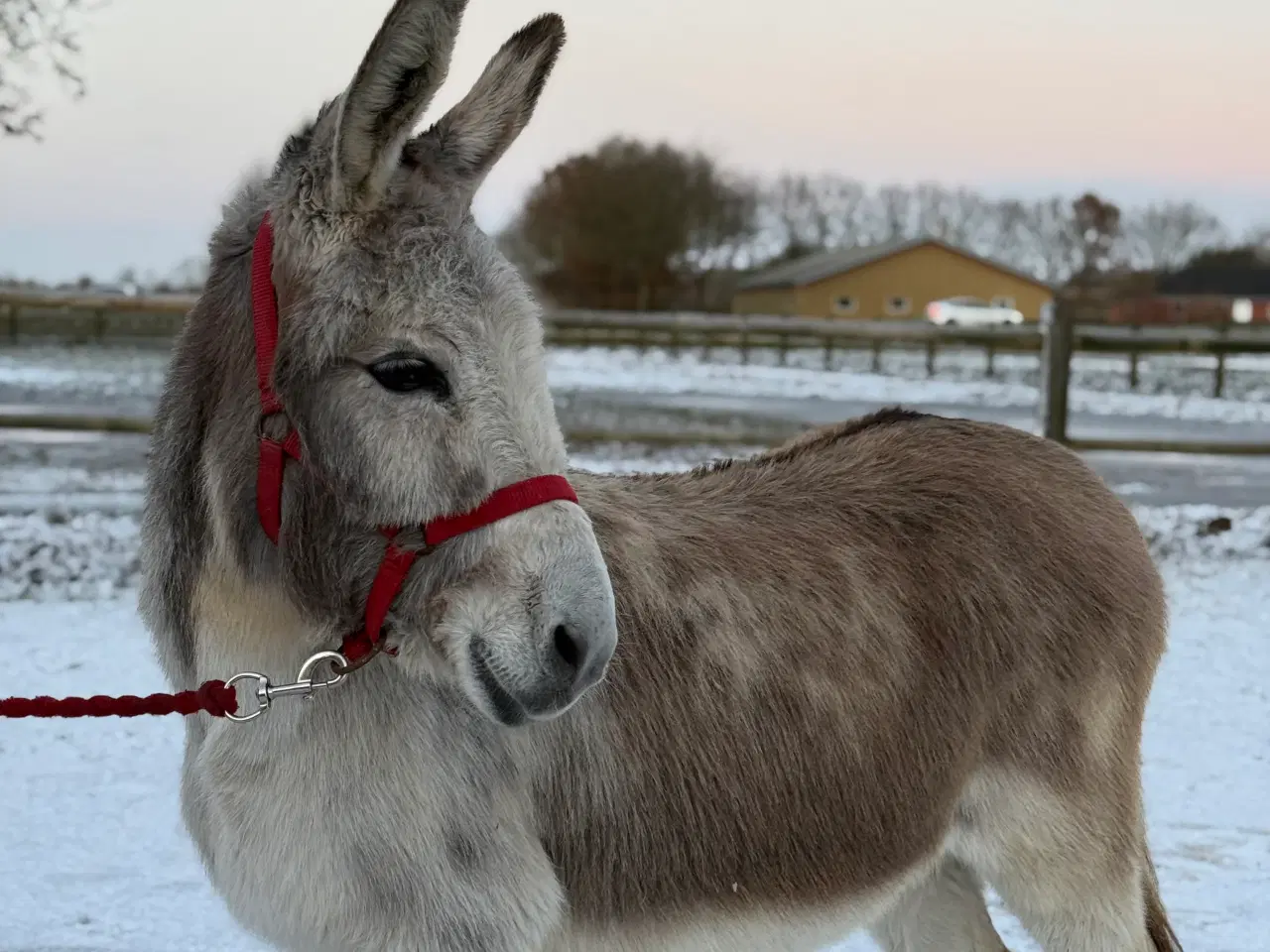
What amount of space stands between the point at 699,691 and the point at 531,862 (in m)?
0.47

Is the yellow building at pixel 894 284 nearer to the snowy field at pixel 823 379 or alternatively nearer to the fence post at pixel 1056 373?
the snowy field at pixel 823 379

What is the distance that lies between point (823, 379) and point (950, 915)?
2066 centimetres

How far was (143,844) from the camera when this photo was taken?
171 inches

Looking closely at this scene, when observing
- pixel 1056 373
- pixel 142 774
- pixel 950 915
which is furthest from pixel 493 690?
pixel 1056 373

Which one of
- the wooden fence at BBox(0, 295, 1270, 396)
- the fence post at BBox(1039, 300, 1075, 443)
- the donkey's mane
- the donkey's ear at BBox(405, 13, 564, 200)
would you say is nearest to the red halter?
the donkey's ear at BBox(405, 13, 564, 200)

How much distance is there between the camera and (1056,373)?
1052cm

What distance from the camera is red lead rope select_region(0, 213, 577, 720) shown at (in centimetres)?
193

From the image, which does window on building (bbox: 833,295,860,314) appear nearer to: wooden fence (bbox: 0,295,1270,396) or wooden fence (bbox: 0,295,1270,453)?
wooden fence (bbox: 0,295,1270,453)

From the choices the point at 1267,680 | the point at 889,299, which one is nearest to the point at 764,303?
the point at 889,299

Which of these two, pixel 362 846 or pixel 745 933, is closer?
pixel 362 846

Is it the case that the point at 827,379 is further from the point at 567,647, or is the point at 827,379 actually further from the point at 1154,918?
the point at 567,647

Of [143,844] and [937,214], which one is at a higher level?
[937,214]

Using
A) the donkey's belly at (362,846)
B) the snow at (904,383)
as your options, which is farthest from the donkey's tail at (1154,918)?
the snow at (904,383)

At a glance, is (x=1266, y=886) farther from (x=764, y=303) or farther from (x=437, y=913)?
(x=764, y=303)
